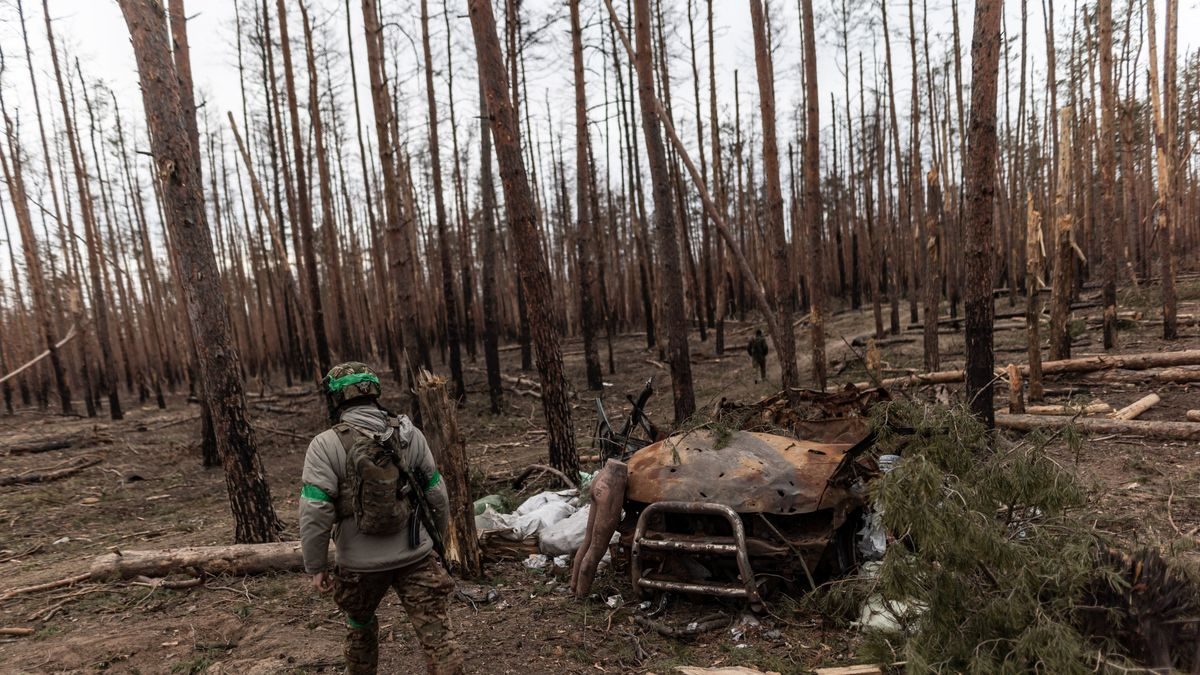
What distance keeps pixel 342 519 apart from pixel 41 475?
995 centimetres

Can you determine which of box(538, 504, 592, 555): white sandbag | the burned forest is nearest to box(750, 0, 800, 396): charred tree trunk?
the burned forest

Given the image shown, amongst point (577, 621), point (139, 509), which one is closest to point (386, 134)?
point (139, 509)

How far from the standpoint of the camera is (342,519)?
9.93 feet

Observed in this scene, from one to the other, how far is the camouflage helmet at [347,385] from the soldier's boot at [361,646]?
1.11 metres

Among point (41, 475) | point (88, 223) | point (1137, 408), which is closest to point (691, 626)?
point (1137, 408)

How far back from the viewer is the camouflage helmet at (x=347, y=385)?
3.14m

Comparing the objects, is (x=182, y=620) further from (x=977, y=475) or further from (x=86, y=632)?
(x=977, y=475)

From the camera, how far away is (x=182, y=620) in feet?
14.5

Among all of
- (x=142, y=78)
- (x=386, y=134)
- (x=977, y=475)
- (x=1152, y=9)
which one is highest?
(x=1152, y=9)

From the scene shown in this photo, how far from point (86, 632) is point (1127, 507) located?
7801 millimetres

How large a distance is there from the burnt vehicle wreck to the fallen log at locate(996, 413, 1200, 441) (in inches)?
124

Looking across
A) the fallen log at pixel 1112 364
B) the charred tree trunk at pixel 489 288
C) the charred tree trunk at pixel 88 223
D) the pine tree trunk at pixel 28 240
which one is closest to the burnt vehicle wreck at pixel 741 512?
the fallen log at pixel 1112 364

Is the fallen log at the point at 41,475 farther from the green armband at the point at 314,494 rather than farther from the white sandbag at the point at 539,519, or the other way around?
the green armband at the point at 314,494

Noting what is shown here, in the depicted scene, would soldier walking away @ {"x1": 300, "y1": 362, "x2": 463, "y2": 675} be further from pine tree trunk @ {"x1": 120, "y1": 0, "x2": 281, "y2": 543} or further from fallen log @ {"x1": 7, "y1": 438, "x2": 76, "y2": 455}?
fallen log @ {"x1": 7, "y1": 438, "x2": 76, "y2": 455}
